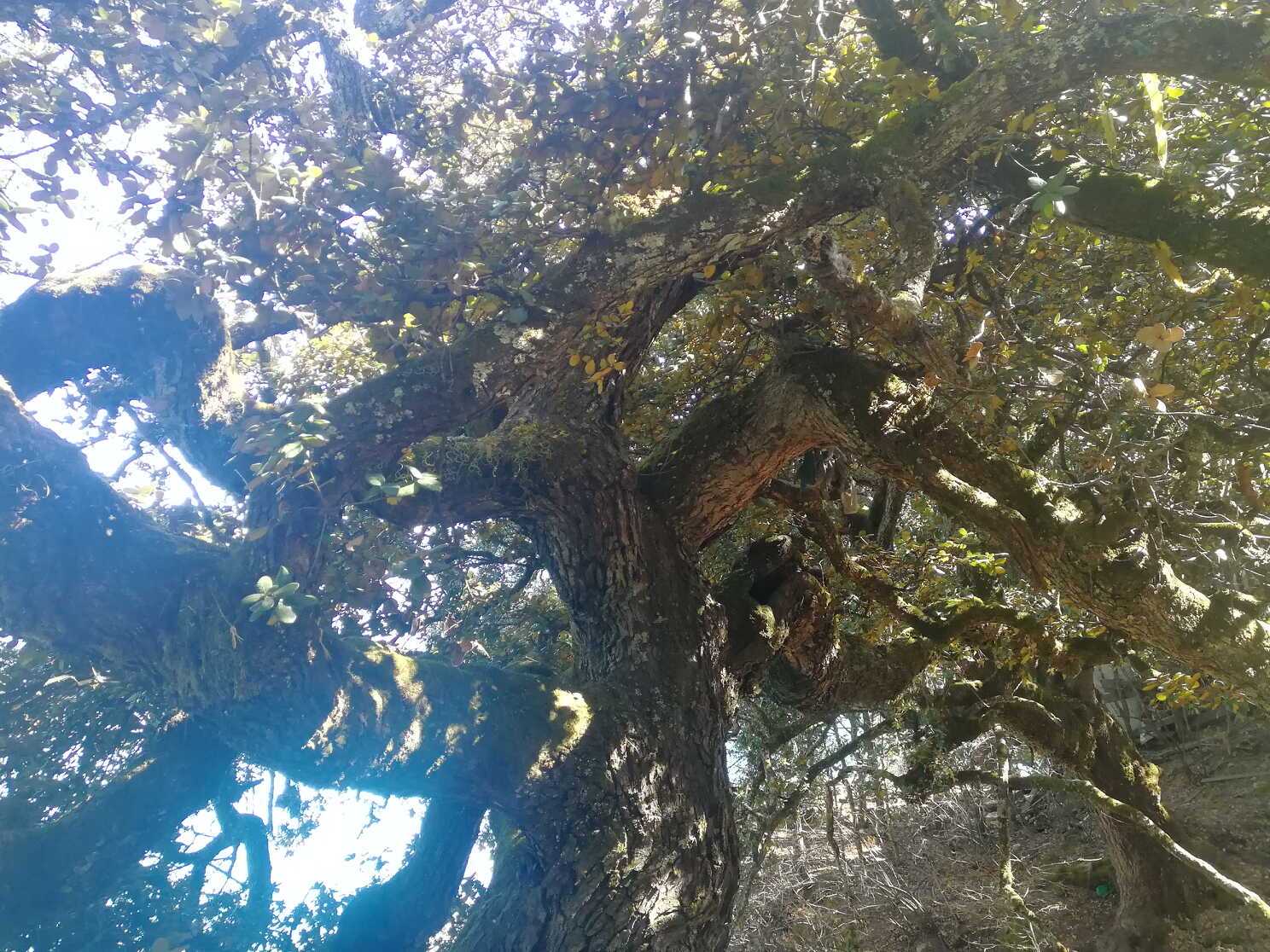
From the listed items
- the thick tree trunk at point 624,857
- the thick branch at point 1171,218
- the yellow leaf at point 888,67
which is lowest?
the thick tree trunk at point 624,857

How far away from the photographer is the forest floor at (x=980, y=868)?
25.3 ft

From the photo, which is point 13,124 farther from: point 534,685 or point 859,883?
point 859,883

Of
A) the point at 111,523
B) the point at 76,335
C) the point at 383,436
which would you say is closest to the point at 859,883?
the point at 383,436

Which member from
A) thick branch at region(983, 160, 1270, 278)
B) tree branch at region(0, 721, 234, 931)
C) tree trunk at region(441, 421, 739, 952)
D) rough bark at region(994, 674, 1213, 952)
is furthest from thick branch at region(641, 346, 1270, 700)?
rough bark at region(994, 674, 1213, 952)

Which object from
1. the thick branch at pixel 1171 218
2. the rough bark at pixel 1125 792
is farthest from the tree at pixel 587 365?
the rough bark at pixel 1125 792

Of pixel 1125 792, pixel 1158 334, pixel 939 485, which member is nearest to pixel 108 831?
pixel 939 485

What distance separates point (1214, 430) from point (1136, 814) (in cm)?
267

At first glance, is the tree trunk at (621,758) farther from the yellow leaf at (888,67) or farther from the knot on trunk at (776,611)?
the yellow leaf at (888,67)

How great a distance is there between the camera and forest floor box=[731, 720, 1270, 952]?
25.3ft

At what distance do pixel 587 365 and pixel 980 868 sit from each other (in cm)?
900

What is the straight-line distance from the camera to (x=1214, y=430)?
3.97 m

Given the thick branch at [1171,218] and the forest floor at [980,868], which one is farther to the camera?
the forest floor at [980,868]

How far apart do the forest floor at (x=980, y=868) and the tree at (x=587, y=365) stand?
386cm

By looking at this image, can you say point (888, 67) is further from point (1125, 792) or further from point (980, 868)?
point (980, 868)
